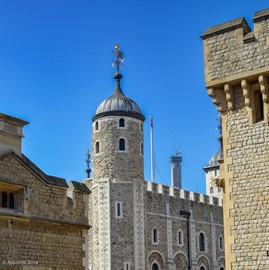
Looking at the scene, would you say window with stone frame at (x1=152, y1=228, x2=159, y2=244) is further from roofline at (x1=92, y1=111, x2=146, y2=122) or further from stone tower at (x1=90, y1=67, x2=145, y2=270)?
roofline at (x1=92, y1=111, x2=146, y2=122)

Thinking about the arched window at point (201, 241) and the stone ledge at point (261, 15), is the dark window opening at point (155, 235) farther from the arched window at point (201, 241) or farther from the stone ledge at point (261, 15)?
the stone ledge at point (261, 15)

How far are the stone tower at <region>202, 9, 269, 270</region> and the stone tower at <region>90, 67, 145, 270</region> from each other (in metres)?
22.5

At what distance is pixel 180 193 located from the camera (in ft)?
145

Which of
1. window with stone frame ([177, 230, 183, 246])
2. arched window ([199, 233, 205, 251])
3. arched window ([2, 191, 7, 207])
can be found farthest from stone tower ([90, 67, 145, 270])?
arched window ([2, 191, 7, 207])

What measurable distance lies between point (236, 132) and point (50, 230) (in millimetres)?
5178

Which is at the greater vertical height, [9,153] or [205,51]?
[205,51]

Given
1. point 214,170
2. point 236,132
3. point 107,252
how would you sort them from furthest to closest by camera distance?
1. point 214,170
2. point 107,252
3. point 236,132

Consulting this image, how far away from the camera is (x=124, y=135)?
3819 cm

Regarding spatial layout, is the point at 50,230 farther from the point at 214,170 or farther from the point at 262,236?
the point at 214,170

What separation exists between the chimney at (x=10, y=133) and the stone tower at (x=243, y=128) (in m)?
4.69

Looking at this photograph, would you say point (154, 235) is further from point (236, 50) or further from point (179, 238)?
point (236, 50)

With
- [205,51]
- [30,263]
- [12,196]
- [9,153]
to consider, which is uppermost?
[205,51]

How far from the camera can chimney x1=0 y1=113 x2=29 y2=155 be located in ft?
49.2

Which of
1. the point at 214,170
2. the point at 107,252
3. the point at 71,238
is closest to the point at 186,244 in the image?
the point at 107,252
